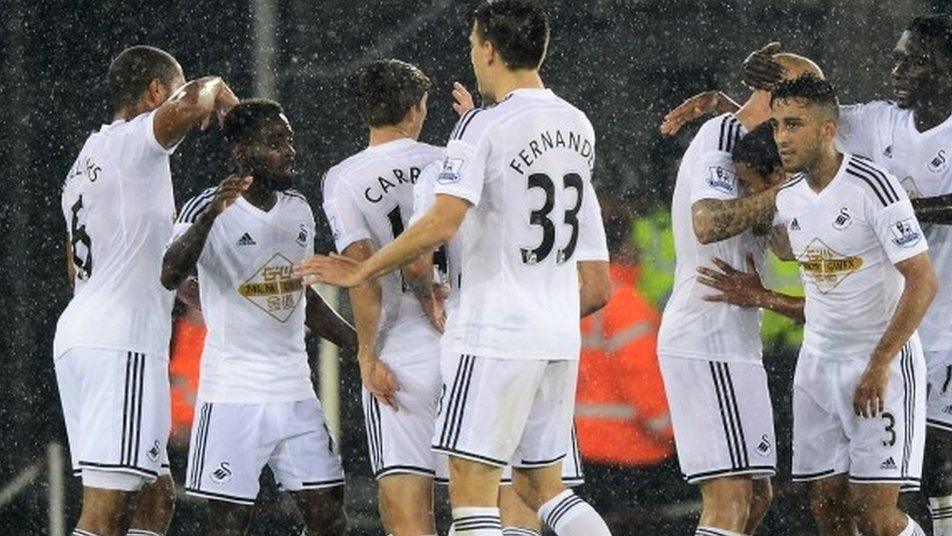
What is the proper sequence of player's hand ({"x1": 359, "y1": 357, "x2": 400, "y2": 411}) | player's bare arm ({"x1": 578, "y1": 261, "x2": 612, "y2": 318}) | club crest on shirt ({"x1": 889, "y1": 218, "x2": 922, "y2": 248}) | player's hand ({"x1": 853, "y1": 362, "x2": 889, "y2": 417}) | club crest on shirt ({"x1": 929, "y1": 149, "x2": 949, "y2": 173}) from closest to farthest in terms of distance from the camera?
player's bare arm ({"x1": 578, "y1": 261, "x2": 612, "y2": 318})
player's hand ({"x1": 359, "y1": 357, "x2": 400, "y2": 411})
club crest on shirt ({"x1": 889, "y1": 218, "x2": 922, "y2": 248})
player's hand ({"x1": 853, "y1": 362, "x2": 889, "y2": 417})
club crest on shirt ({"x1": 929, "y1": 149, "x2": 949, "y2": 173})

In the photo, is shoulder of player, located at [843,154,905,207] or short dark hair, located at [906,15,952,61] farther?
short dark hair, located at [906,15,952,61]

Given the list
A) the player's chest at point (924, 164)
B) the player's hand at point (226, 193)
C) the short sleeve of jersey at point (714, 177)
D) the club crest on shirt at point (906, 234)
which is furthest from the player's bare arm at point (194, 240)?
the player's chest at point (924, 164)

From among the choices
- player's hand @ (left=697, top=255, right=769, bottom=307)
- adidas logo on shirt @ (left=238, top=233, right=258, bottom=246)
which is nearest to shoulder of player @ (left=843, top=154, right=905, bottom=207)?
player's hand @ (left=697, top=255, right=769, bottom=307)

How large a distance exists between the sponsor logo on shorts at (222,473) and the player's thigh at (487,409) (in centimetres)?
119

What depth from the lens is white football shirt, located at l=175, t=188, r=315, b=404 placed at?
26.4ft

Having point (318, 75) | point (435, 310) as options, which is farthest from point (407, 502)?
point (318, 75)

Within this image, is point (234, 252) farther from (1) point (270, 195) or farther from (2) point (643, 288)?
(2) point (643, 288)

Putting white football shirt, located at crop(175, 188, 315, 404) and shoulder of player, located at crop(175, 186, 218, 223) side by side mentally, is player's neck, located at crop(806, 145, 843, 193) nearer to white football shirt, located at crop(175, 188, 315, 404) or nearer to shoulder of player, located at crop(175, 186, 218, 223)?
white football shirt, located at crop(175, 188, 315, 404)

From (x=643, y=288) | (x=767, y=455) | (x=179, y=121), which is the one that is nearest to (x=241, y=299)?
(x=179, y=121)

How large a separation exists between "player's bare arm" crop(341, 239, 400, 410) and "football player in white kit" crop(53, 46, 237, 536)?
0.84 meters

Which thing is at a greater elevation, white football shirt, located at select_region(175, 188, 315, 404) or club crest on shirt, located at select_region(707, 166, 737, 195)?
club crest on shirt, located at select_region(707, 166, 737, 195)

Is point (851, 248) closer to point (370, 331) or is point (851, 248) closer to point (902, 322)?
point (902, 322)

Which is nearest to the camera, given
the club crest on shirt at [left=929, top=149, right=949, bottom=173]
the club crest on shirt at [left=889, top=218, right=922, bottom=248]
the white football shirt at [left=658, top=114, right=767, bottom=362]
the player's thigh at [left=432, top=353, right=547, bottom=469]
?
the player's thigh at [left=432, top=353, right=547, bottom=469]

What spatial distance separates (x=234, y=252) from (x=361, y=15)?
3.01 metres
